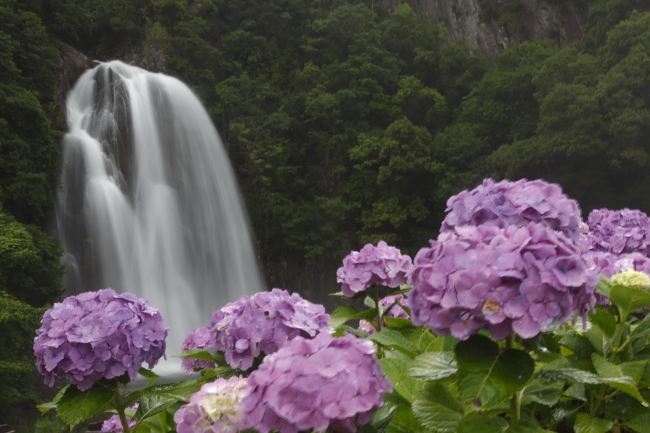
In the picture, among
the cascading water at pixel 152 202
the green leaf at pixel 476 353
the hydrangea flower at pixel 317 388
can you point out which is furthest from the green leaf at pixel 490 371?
the cascading water at pixel 152 202

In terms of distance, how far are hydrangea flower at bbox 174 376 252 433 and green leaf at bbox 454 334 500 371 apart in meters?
0.40

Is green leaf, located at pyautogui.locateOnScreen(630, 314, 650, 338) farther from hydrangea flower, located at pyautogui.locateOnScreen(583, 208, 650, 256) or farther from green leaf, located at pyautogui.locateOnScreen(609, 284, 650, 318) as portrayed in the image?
hydrangea flower, located at pyautogui.locateOnScreen(583, 208, 650, 256)

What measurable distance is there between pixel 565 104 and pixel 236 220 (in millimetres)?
10522

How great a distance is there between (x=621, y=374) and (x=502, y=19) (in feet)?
88.9

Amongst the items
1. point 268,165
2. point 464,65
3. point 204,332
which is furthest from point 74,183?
point 464,65

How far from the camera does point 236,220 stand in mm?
16359

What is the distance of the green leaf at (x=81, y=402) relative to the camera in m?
1.43

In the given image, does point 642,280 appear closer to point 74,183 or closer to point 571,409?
point 571,409

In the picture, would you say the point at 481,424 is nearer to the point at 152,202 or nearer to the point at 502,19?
the point at 152,202

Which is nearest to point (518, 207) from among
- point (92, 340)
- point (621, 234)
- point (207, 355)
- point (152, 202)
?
point (207, 355)

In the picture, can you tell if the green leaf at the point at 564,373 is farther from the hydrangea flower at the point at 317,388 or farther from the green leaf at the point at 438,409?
the hydrangea flower at the point at 317,388

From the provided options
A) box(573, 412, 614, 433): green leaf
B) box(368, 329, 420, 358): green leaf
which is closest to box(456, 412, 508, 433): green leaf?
box(573, 412, 614, 433): green leaf

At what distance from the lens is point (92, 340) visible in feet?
4.78

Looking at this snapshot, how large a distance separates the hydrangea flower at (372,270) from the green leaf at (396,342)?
2.29ft
